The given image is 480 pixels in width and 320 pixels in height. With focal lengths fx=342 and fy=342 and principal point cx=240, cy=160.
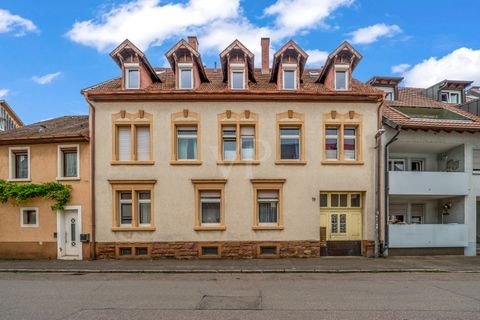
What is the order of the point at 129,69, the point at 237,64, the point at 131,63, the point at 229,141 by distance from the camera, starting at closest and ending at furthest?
the point at 229,141 → the point at 131,63 → the point at 129,69 → the point at 237,64

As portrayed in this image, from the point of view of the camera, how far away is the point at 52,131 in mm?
17000

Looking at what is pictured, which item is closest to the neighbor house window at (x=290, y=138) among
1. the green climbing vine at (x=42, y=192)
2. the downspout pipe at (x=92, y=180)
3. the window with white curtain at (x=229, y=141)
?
the window with white curtain at (x=229, y=141)

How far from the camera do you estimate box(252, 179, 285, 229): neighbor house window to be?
15617mm

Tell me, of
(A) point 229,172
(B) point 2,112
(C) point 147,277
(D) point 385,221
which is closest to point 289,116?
(A) point 229,172

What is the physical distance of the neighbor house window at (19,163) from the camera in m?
16.2

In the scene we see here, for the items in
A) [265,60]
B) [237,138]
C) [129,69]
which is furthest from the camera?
[265,60]

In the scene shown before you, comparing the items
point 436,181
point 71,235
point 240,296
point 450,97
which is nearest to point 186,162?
point 71,235

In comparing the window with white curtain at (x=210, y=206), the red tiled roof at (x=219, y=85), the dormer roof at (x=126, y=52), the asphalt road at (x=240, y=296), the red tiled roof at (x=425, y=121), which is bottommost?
the asphalt road at (x=240, y=296)

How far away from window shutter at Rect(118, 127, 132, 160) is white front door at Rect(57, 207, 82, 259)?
3.20 meters

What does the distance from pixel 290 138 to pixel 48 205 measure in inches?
457

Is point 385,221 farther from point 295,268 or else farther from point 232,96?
point 232,96

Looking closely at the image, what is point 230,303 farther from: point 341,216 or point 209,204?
point 341,216

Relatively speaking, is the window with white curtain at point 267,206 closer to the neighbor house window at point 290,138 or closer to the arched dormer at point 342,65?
the neighbor house window at point 290,138

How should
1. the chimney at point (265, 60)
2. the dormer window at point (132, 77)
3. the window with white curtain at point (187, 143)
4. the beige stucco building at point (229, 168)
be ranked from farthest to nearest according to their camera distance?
the chimney at point (265, 60)
the dormer window at point (132, 77)
the window with white curtain at point (187, 143)
the beige stucco building at point (229, 168)
